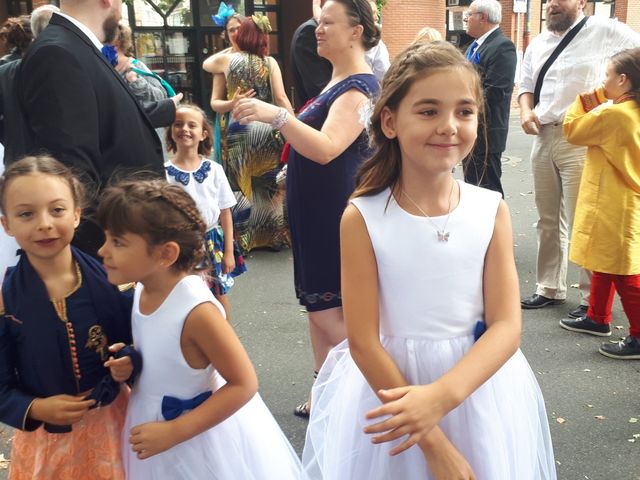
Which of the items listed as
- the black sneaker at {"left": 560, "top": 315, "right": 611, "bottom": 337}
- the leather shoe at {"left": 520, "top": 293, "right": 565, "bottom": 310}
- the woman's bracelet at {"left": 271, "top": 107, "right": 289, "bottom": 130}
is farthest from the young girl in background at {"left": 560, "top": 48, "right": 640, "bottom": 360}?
the woman's bracelet at {"left": 271, "top": 107, "right": 289, "bottom": 130}

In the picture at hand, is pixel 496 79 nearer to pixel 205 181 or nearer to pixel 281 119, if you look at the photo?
pixel 205 181

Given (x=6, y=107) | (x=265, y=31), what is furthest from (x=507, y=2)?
(x=6, y=107)

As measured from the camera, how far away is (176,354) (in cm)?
175

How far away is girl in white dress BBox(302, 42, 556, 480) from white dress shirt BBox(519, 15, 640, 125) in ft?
9.78

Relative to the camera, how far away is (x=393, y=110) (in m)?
1.75

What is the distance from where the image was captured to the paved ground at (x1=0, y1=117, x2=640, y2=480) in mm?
2955

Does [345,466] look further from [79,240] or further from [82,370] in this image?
[79,240]

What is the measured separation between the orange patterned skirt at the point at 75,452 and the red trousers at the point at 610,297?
3020 mm

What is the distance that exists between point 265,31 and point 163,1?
723 centimetres

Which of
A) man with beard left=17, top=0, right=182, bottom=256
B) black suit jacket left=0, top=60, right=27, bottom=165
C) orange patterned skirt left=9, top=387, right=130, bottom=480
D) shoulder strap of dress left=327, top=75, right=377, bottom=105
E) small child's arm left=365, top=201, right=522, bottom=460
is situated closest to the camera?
small child's arm left=365, top=201, right=522, bottom=460

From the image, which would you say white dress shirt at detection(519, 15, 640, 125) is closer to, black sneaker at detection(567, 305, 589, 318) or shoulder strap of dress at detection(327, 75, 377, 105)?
black sneaker at detection(567, 305, 589, 318)

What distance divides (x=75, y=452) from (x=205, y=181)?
2425mm

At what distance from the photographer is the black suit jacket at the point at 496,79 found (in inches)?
214

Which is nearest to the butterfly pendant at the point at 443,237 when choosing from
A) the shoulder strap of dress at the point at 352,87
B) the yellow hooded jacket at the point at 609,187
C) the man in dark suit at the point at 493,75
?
the shoulder strap of dress at the point at 352,87
